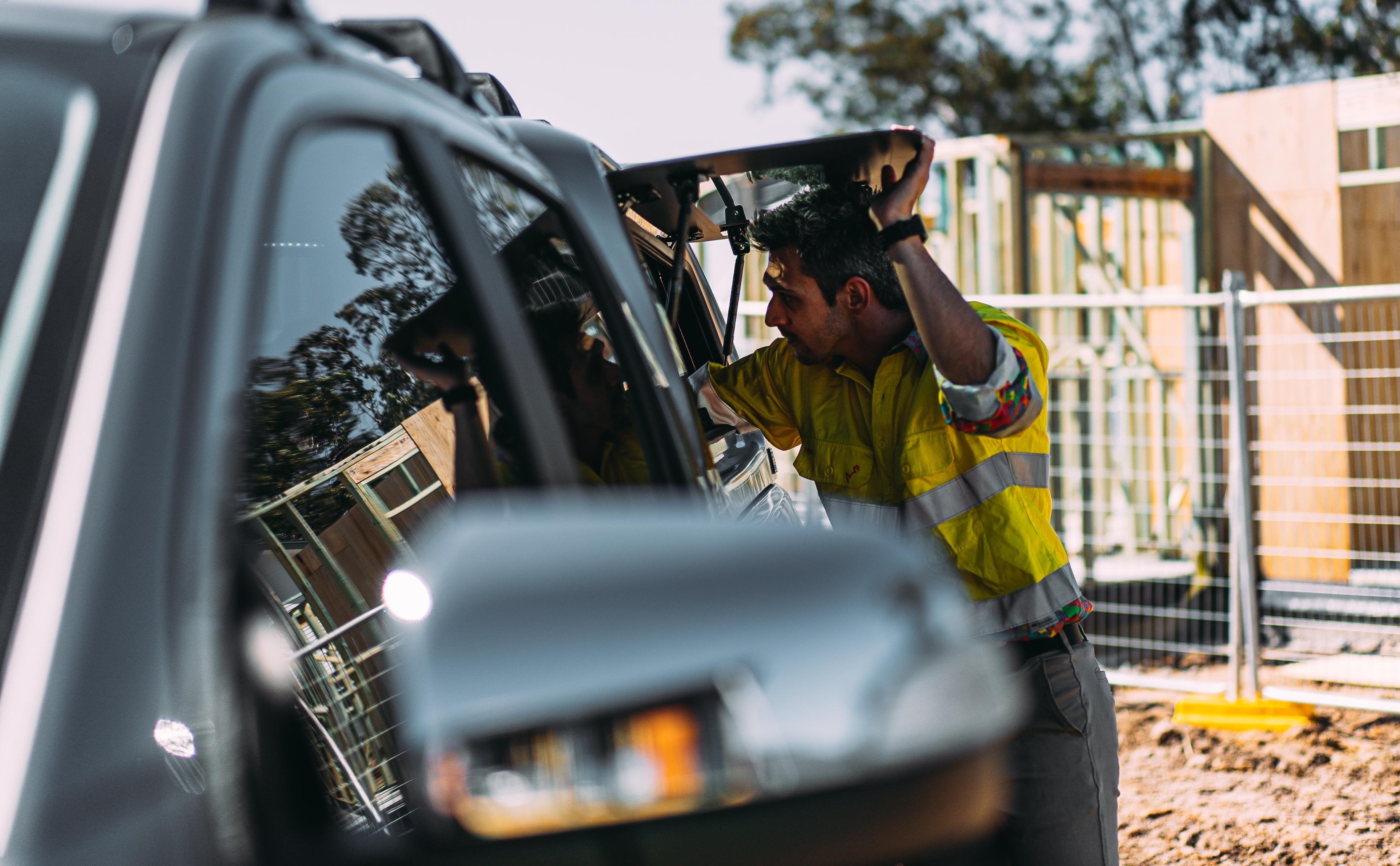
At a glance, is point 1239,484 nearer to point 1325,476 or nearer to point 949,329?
point 1325,476

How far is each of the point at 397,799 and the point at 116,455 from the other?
408 mm

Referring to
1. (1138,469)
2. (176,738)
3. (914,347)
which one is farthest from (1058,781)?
(1138,469)

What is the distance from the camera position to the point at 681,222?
2.24 meters

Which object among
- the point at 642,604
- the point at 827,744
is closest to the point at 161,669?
the point at 642,604

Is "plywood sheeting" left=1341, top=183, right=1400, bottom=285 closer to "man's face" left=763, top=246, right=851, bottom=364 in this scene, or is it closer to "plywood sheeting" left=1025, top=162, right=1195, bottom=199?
"plywood sheeting" left=1025, top=162, right=1195, bottom=199

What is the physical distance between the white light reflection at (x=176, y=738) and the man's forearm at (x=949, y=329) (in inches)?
61.7

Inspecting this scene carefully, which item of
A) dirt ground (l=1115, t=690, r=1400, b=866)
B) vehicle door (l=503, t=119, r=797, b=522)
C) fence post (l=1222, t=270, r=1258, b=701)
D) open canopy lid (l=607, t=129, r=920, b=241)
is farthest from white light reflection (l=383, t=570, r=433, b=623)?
fence post (l=1222, t=270, r=1258, b=701)

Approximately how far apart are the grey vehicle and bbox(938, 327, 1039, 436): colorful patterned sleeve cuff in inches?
41.3

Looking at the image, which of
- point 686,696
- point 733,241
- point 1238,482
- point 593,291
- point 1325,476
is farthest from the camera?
point 1325,476

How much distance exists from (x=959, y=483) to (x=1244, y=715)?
175 inches

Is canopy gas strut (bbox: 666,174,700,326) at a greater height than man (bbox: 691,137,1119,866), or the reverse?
canopy gas strut (bbox: 666,174,700,326)

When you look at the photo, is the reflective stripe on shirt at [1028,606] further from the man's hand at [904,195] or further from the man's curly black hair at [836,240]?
the man's hand at [904,195]

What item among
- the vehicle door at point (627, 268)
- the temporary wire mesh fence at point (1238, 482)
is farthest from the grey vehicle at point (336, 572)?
the temporary wire mesh fence at point (1238, 482)

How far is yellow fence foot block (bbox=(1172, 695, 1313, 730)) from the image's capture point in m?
5.75
